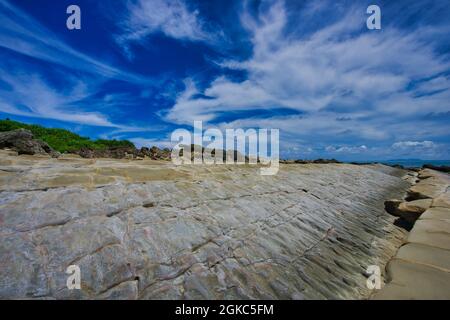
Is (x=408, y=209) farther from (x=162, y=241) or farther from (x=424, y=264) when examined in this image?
(x=162, y=241)

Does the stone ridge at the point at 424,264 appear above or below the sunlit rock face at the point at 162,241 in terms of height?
below

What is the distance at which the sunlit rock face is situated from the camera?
362cm

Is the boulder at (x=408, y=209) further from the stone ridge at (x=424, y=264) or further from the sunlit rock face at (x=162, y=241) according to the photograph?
the sunlit rock face at (x=162, y=241)

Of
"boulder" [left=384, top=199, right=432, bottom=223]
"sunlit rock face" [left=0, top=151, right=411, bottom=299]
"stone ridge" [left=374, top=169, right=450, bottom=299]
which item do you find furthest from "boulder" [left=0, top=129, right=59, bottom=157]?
"boulder" [left=384, top=199, right=432, bottom=223]

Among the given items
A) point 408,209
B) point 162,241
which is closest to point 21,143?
point 162,241

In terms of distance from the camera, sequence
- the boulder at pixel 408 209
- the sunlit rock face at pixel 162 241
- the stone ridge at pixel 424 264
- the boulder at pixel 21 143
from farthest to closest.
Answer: the boulder at pixel 408 209 → the boulder at pixel 21 143 → the stone ridge at pixel 424 264 → the sunlit rock face at pixel 162 241

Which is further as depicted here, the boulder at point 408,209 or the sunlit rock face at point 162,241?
the boulder at point 408,209

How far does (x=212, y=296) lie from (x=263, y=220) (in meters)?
2.88

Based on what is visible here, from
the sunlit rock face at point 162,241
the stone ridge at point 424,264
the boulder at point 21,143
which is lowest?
the stone ridge at point 424,264

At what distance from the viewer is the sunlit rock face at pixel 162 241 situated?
3619 mm

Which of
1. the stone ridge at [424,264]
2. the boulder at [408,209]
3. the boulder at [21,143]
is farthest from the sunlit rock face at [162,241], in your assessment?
the boulder at [408,209]

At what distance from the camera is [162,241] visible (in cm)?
455
